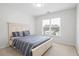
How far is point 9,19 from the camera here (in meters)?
1.37

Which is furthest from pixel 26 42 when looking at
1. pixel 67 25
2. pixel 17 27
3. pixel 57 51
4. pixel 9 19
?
pixel 67 25

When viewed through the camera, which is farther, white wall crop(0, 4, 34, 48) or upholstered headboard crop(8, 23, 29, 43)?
upholstered headboard crop(8, 23, 29, 43)

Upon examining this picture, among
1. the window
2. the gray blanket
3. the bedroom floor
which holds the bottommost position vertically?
the bedroom floor

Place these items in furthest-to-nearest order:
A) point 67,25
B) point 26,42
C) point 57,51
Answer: point 26,42 < point 57,51 < point 67,25

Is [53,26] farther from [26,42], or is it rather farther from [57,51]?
[26,42]

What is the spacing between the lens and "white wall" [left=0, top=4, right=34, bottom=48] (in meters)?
1.21

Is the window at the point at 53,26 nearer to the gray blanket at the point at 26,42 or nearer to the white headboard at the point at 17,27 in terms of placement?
the gray blanket at the point at 26,42

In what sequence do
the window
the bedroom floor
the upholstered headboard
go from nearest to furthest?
the bedroom floor < the window < the upholstered headboard

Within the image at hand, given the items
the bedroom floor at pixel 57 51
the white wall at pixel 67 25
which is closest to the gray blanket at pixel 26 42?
the bedroom floor at pixel 57 51

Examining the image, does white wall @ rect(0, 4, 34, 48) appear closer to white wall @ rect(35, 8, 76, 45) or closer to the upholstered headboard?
the upholstered headboard

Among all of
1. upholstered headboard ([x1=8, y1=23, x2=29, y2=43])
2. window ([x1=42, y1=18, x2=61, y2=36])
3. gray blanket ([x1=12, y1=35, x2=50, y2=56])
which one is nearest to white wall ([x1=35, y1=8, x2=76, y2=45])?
window ([x1=42, y1=18, x2=61, y2=36])

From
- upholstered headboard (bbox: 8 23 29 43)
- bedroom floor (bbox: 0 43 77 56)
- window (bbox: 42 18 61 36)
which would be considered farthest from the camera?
upholstered headboard (bbox: 8 23 29 43)

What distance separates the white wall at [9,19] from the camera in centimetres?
121

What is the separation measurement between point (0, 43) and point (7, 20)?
1.60 ft
